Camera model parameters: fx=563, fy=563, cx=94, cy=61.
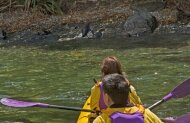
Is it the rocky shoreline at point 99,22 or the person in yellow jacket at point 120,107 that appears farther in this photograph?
the rocky shoreline at point 99,22

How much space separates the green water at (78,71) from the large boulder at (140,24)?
0.93m

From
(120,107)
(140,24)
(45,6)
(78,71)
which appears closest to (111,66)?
(120,107)

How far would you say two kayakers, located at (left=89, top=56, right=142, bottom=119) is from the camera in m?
5.63

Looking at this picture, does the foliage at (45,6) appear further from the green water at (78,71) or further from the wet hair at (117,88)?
the wet hair at (117,88)

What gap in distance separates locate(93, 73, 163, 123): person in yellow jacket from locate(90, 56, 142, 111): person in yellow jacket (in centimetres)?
124

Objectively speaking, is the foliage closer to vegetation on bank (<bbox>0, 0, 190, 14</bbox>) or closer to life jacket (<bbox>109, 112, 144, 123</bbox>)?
vegetation on bank (<bbox>0, 0, 190, 14</bbox>)

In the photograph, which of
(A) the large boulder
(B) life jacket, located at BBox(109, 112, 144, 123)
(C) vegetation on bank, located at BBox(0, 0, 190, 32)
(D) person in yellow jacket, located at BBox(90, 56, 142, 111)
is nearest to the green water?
(A) the large boulder

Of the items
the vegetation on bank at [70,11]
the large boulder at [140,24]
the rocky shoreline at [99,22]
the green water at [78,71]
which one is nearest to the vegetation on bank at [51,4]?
the vegetation on bank at [70,11]

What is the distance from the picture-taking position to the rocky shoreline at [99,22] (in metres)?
A: 18.5

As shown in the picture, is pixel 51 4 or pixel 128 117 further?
pixel 51 4

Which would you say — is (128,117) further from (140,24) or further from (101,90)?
(140,24)

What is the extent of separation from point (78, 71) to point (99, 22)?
7.88m

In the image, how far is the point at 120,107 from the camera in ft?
13.9

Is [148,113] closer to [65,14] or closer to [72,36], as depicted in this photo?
[72,36]
